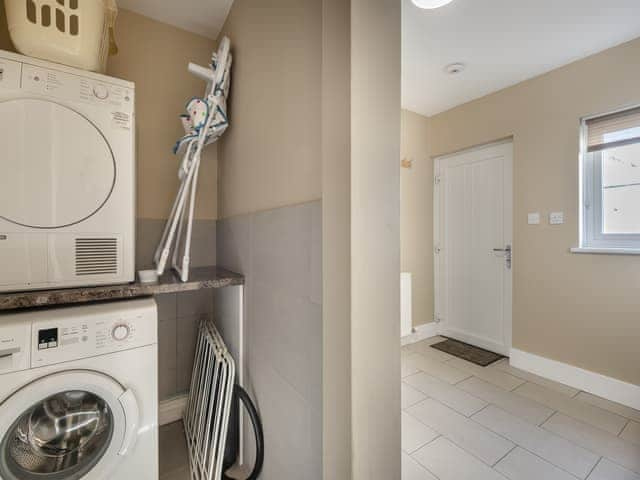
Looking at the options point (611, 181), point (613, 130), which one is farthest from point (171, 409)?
point (613, 130)

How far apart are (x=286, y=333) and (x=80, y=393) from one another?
0.86 metres

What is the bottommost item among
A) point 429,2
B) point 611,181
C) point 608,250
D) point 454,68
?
point 608,250

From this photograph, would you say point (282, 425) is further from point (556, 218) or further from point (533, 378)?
point (556, 218)

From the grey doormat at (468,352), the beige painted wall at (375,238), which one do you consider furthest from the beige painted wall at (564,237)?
the beige painted wall at (375,238)

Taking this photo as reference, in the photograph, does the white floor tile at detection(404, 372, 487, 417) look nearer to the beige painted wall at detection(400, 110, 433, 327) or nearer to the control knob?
the beige painted wall at detection(400, 110, 433, 327)

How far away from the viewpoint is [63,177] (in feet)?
3.71

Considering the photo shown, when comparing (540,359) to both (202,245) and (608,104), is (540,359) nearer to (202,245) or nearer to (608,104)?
(608,104)

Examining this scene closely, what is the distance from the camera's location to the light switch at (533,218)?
2.51 meters

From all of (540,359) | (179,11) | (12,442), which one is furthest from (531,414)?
(179,11)

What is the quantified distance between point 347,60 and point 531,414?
8.10 ft

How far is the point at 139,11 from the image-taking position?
1.77 meters

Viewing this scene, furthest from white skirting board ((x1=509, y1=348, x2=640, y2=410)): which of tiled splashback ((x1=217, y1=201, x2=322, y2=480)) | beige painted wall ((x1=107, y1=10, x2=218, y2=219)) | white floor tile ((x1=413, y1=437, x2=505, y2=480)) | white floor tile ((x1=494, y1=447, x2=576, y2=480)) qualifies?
beige painted wall ((x1=107, y1=10, x2=218, y2=219))

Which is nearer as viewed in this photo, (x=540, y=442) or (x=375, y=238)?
(x=375, y=238)

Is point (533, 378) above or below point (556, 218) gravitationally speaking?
below
